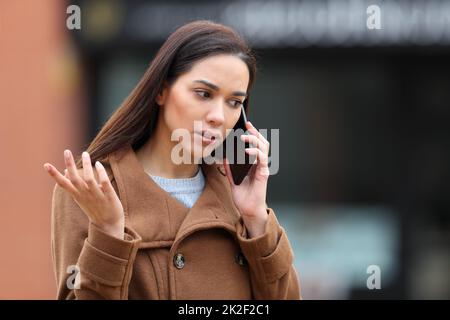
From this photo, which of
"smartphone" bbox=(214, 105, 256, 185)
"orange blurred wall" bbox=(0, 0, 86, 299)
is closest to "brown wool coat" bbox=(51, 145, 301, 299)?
"smartphone" bbox=(214, 105, 256, 185)

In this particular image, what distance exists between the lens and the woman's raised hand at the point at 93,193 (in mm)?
2129

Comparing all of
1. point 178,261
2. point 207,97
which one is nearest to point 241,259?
point 178,261

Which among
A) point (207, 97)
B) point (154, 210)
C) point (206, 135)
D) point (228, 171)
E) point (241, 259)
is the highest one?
point (207, 97)

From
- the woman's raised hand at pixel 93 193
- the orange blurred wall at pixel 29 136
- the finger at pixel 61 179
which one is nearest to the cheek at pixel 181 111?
the woman's raised hand at pixel 93 193

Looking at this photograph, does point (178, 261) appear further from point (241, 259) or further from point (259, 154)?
point (259, 154)

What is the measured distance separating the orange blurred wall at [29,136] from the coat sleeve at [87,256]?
16.5 ft

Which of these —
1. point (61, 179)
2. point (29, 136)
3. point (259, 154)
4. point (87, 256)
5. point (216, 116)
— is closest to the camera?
point (61, 179)

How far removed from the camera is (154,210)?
8.13 ft

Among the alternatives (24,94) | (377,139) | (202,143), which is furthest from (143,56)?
(202,143)

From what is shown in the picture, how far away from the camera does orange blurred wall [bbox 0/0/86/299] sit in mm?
7406

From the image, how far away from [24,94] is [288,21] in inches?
100

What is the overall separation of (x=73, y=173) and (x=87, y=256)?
28 cm

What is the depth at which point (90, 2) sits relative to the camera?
7.66m
